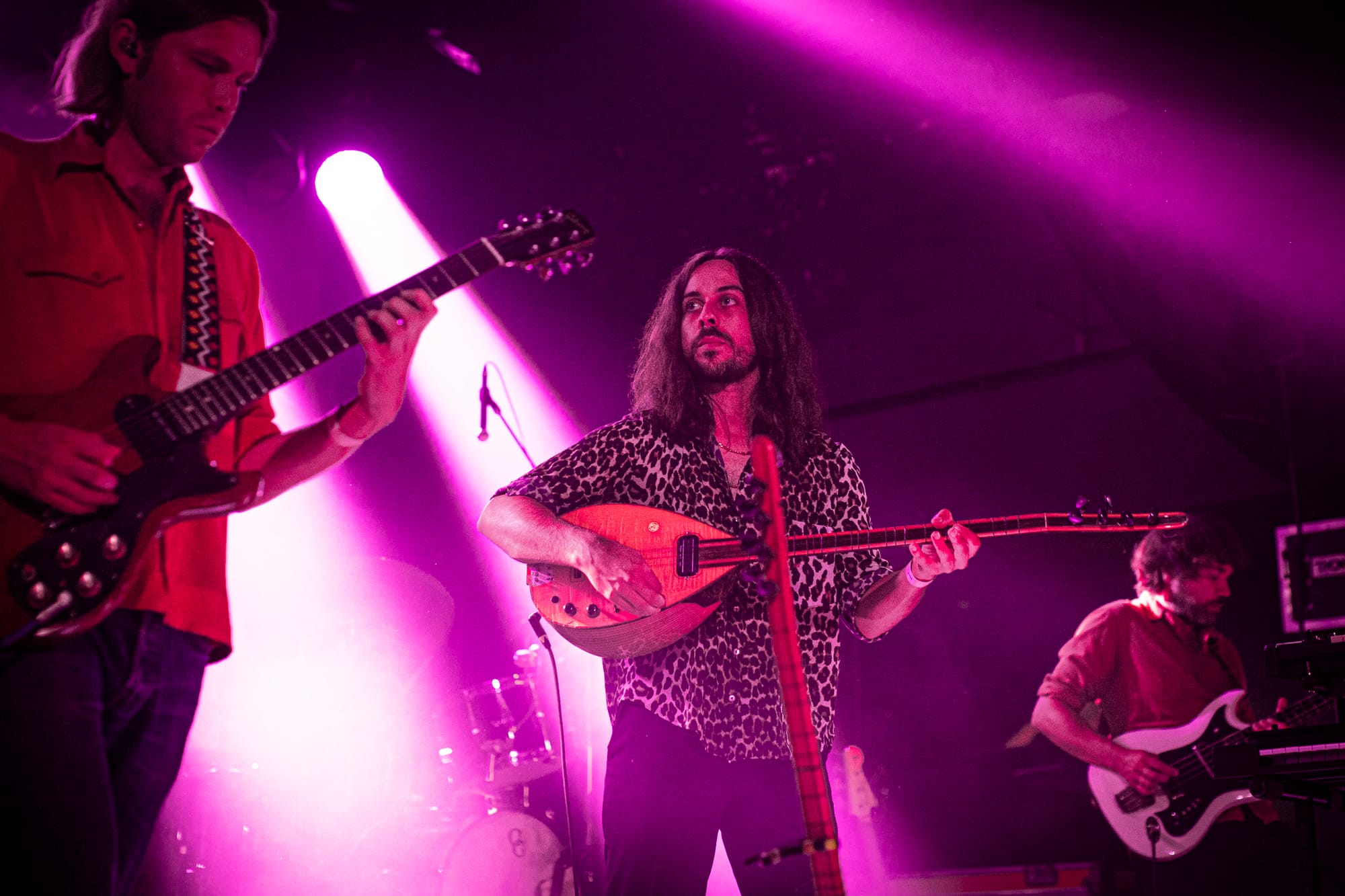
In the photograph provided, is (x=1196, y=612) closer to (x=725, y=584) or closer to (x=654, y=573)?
(x=725, y=584)

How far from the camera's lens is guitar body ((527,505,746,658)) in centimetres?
276

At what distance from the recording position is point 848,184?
7.66m

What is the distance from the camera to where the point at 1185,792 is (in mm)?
5383

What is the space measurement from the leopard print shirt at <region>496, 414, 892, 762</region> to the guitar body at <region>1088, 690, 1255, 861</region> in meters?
3.16

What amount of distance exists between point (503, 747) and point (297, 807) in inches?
44.0

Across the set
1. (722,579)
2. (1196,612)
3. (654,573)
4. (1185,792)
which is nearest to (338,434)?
(654,573)

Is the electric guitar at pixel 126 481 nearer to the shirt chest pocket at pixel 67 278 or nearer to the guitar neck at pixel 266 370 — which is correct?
the guitar neck at pixel 266 370

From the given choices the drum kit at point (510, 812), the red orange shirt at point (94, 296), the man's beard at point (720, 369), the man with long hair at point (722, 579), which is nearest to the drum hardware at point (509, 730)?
the drum kit at point (510, 812)

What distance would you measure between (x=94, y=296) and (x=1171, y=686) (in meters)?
5.39

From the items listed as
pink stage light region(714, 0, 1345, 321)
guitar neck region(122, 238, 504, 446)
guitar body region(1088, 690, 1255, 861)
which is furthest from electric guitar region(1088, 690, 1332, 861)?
guitar neck region(122, 238, 504, 446)

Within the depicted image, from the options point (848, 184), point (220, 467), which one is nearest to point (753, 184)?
point (848, 184)

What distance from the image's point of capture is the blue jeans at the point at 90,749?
160 cm

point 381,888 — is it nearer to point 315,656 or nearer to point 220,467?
point 315,656

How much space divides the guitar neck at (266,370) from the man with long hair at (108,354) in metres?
0.05
